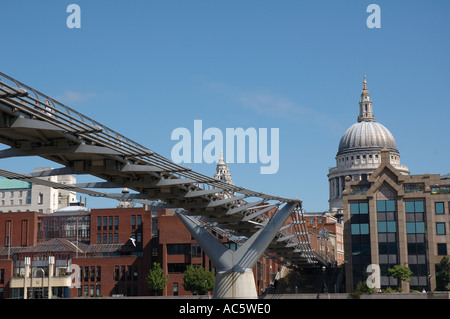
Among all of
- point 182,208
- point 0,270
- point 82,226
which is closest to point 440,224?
point 182,208

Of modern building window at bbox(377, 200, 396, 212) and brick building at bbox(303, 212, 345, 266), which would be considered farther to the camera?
brick building at bbox(303, 212, 345, 266)

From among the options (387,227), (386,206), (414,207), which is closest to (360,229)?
(387,227)

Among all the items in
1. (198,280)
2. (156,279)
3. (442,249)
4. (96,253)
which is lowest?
(198,280)

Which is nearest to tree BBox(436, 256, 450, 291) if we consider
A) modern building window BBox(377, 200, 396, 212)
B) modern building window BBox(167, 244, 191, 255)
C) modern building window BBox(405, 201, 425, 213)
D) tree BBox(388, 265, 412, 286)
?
tree BBox(388, 265, 412, 286)

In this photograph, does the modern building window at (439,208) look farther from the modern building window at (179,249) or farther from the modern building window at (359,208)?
the modern building window at (179,249)

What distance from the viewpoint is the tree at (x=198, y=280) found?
4055 inches

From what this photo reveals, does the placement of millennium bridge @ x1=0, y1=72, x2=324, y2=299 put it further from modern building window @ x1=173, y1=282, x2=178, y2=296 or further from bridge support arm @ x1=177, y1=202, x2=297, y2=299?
modern building window @ x1=173, y1=282, x2=178, y2=296

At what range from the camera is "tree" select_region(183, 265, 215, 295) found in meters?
103

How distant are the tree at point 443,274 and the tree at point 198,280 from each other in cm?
3017

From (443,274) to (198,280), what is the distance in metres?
32.7

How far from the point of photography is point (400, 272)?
85.6 m

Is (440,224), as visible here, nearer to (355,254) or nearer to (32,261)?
(355,254)

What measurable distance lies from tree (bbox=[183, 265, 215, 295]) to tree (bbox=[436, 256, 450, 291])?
3017 cm

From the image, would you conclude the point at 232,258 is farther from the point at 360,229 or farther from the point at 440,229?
the point at 440,229
